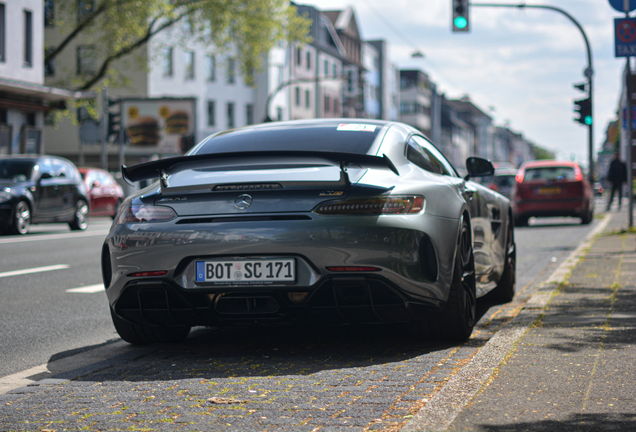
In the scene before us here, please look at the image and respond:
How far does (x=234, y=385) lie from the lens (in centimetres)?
427

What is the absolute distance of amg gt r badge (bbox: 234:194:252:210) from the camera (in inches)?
188

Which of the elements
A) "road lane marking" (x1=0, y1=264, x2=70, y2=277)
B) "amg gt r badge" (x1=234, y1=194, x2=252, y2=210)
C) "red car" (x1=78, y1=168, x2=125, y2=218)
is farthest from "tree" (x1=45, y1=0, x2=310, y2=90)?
"amg gt r badge" (x1=234, y1=194, x2=252, y2=210)

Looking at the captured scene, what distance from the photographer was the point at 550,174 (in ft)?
69.7

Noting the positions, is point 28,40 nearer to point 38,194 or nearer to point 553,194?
point 38,194

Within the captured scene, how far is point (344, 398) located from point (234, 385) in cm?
61

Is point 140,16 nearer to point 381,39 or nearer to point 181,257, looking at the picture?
point 181,257

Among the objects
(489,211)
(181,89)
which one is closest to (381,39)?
(181,89)

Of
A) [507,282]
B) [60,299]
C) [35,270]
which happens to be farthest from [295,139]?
[35,270]

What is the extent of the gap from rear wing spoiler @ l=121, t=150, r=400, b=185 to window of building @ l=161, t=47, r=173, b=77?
52636 millimetres

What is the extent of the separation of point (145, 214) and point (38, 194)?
48.5 ft

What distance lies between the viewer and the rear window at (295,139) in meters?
5.39

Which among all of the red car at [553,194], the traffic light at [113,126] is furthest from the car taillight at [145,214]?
the traffic light at [113,126]

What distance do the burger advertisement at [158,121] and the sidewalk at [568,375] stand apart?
127 feet

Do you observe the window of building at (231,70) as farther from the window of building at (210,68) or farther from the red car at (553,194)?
the red car at (553,194)
